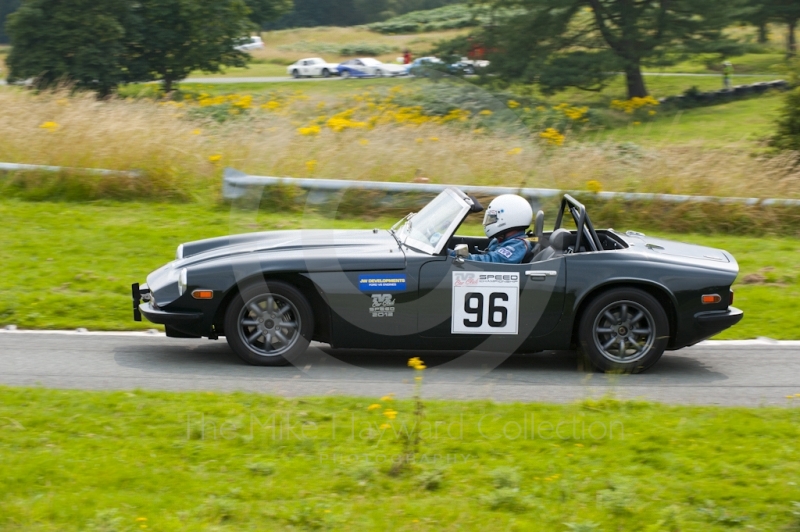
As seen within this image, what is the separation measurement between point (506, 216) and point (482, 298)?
82 centimetres

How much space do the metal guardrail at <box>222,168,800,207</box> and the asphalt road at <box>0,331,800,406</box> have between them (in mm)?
4242

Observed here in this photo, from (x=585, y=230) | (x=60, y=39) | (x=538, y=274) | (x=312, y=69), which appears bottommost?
(x=538, y=274)

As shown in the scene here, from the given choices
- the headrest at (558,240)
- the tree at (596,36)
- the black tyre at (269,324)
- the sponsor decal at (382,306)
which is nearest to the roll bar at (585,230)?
the headrest at (558,240)

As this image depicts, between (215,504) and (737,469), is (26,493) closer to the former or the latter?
(215,504)

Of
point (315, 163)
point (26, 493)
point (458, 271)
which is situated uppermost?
point (315, 163)

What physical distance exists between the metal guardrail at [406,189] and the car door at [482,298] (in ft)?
16.1

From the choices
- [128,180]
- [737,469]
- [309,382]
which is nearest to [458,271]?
[309,382]

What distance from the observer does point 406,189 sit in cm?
1156

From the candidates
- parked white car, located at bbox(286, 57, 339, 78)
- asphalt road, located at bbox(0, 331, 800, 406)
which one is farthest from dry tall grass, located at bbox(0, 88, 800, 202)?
parked white car, located at bbox(286, 57, 339, 78)

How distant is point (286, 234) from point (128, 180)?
518 cm

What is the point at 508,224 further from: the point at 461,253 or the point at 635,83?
the point at 635,83

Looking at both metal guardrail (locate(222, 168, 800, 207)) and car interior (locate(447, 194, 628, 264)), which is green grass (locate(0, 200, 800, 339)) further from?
car interior (locate(447, 194, 628, 264))

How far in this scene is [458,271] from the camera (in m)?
6.59

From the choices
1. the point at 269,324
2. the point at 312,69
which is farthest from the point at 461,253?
the point at 312,69
